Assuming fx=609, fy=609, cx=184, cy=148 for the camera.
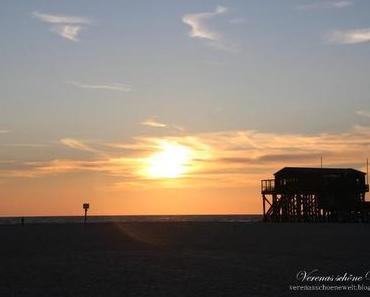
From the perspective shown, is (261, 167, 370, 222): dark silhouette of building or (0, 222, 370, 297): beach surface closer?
(0, 222, 370, 297): beach surface

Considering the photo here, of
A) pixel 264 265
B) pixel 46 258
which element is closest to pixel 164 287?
pixel 264 265

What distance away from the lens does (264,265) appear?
2256 cm

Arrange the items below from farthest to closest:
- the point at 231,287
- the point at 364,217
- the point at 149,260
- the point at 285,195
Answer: the point at 285,195, the point at 364,217, the point at 149,260, the point at 231,287

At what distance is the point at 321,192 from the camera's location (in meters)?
74.5

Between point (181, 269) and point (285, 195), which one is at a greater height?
point (285, 195)

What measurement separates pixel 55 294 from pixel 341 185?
6182 centimetres

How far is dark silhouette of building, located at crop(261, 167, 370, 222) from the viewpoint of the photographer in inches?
2894

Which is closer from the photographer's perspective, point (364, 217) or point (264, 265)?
point (264, 265)

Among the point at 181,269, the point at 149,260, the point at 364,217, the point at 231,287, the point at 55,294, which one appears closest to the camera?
the point at 55,294

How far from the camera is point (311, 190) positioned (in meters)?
74.1

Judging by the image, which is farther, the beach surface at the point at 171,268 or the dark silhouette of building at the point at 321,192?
the dark silhouette of building at the point at 321,192

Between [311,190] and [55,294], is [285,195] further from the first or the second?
[55,294]

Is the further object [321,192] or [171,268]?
[321,192]

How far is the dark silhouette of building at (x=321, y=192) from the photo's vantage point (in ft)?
241
